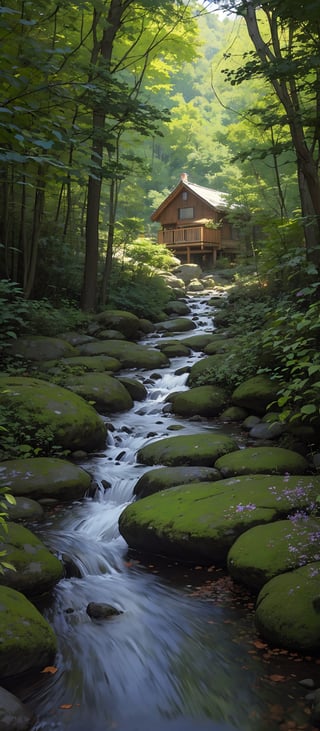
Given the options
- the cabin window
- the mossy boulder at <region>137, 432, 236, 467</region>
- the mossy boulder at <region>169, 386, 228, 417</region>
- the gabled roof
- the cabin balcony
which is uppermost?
the gabled roof

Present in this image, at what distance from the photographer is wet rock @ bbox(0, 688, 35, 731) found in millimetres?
2492

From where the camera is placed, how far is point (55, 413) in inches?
263

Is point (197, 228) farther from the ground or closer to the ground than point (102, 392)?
farther from the ground

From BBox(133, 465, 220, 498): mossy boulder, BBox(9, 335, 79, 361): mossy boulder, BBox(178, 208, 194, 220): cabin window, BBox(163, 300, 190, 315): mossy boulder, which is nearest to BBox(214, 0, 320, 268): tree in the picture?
BBox(133, 465, 220, 498): mossy boulder

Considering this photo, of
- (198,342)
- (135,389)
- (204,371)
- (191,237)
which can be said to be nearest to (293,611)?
(135,389)

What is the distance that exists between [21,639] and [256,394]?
5155 millimetres

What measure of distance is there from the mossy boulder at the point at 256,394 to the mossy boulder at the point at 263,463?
1683 mm

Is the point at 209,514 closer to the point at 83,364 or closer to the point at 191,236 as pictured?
the point at 83,364

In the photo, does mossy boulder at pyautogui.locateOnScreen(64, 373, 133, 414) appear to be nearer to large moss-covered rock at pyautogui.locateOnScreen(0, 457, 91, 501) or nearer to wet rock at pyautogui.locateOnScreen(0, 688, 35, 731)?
large moss-covered rock at pyautogui.locateOnScreen(0, 457, 91, 501)

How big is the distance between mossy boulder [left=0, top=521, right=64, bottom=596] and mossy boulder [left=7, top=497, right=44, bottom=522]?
836 mm

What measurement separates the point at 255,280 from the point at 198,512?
36.7 feet

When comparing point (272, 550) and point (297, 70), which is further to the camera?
point (297, 70)

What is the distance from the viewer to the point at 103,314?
1299 centimetres

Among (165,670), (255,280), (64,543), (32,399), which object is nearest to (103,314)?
(255,280)
